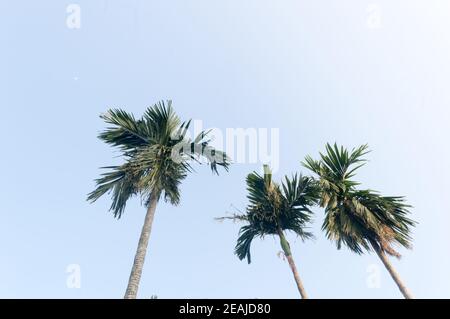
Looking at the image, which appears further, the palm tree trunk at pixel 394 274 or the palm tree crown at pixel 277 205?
the palm tree crown at pixel 277 205

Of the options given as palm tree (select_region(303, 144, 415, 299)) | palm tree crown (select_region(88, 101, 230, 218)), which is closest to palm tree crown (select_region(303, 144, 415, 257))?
palm tree (select_region(303, 144, 415, 299))

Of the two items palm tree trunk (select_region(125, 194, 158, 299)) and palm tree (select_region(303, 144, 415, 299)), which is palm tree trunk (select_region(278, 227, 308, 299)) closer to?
palm tree (select_region(303, 144, 415, 299))

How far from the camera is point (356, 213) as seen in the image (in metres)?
9.30

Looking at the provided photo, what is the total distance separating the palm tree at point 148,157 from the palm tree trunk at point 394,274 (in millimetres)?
6468

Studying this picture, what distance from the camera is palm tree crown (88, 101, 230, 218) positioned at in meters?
8.86

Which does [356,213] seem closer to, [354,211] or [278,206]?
[354,211]

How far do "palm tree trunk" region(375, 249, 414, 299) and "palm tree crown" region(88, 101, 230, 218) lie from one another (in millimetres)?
6483

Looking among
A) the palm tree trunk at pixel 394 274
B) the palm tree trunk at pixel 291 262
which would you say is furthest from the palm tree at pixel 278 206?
the palm tree trunk at pixel 394 274

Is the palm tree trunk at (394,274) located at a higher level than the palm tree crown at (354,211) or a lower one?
lower

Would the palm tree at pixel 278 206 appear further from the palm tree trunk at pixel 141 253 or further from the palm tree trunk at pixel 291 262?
the palm tree trunk at pixel 141 253

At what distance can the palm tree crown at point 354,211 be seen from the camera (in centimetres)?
884
